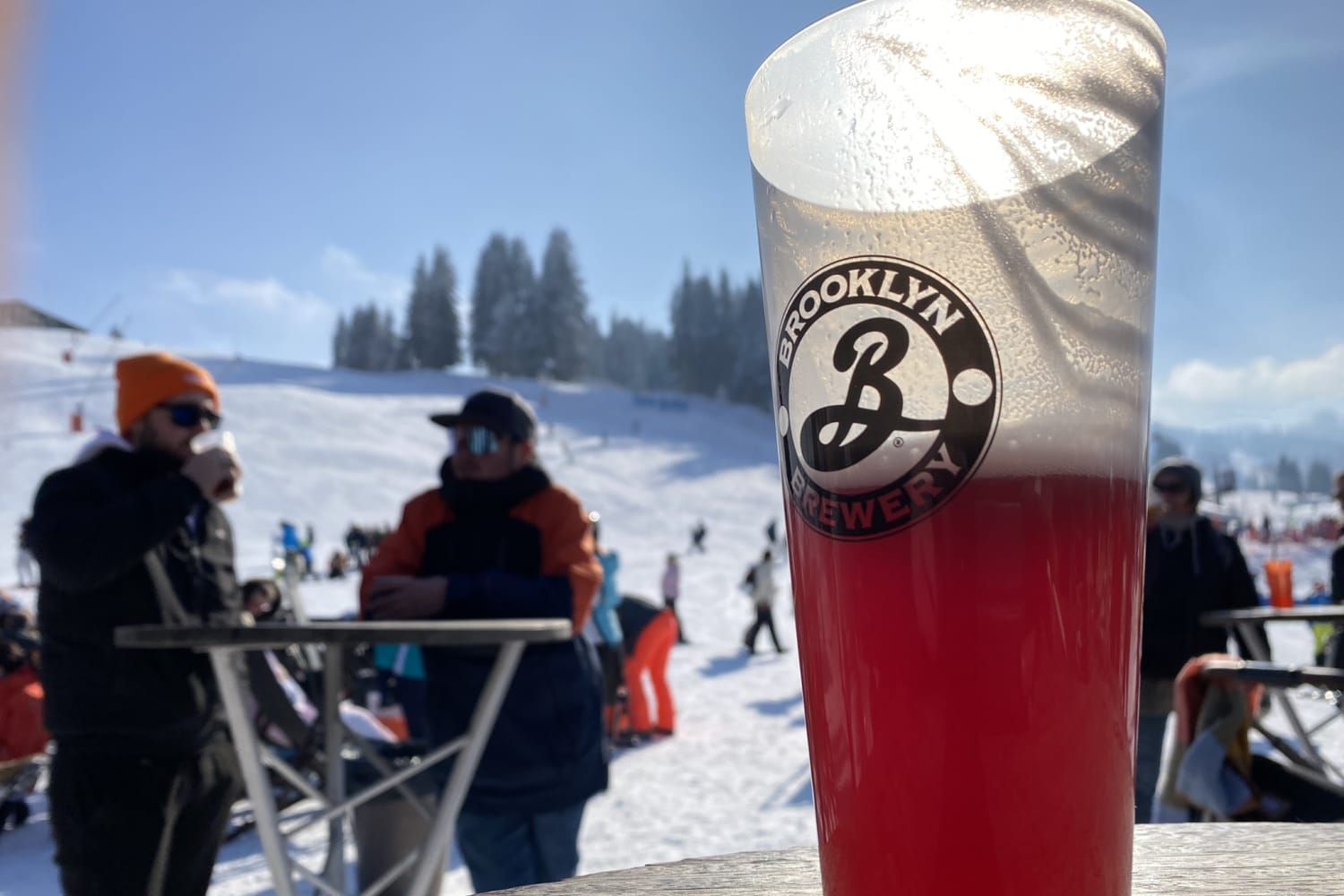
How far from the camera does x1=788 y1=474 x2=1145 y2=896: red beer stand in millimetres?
433

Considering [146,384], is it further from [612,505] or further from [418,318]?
[418,318]

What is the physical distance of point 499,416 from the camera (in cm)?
297

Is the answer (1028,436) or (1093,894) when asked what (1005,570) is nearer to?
(1028,436)

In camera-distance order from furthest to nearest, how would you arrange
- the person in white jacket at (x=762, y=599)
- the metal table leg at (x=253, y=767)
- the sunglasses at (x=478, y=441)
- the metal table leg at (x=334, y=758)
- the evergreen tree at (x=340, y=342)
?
1. the evergreen tree at (x=340, y=342)
2. the person in white jacket at (x=762, y=599)
3. the sunglasses at (x=478, y=441)
4. the metal table leg at (x=334, y=758)
5. the metal table leg at (x=253, y=767)

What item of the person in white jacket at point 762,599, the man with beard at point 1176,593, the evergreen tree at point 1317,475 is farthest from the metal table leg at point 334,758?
the evergreen tree at point 1317,475

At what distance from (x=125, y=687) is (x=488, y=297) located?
62.3 metres

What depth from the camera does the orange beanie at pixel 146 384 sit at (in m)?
2.65

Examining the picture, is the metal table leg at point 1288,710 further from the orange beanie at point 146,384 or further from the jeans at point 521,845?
the orange beanie at point 146,384

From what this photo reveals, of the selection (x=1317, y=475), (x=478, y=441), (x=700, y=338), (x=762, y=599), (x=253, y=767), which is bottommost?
(x=1317, y=475)

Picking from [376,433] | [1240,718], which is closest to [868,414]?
[1240,718]

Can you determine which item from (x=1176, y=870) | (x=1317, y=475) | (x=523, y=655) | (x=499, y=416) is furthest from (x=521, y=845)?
(x=1317, y=475)

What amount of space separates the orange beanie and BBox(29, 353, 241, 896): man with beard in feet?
0.48

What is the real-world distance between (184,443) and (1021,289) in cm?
276

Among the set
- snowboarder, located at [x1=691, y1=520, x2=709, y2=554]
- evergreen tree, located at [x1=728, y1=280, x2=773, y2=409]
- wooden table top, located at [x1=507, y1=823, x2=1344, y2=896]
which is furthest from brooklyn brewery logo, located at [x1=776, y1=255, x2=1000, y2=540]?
evergreen tree, located at [x1=728, y1=280, x2=773, y2=409]
